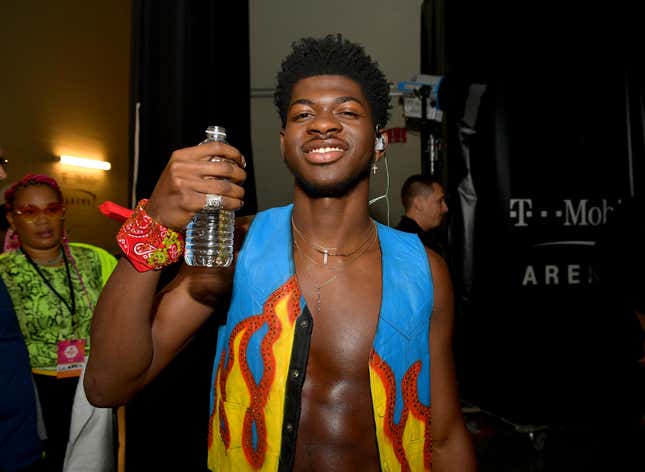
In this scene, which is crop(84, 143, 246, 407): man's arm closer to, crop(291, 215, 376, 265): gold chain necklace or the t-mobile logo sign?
crop(291, 215, 376, 265): gold chain necklace

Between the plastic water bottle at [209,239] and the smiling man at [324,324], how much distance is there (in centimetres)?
19

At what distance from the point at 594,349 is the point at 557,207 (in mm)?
974

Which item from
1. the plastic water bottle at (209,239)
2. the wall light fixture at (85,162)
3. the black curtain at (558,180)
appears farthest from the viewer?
the wall light fixture at (85,162)

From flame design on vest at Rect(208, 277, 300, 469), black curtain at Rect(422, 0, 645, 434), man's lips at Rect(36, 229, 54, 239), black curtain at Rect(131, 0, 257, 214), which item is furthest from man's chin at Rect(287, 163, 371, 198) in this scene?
black curtain at Rect(422, 0, 645, 434)

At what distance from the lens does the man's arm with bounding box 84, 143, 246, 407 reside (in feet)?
2.85

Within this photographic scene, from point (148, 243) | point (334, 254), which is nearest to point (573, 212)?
point (334, 254)

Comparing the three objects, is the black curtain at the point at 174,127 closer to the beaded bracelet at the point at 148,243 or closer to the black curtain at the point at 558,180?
the beaded bracelet at the point at 148,243

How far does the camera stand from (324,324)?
1291 mm

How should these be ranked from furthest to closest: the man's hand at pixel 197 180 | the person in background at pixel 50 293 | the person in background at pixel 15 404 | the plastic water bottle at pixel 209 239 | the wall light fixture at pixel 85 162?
the wall light fixture at pixel 85 162 < the person in background at pixel 50 293 < the person in background at pixel 15 404 < the plastic water bottle at pixel 209 239 < the man's hand at pixel 197 180

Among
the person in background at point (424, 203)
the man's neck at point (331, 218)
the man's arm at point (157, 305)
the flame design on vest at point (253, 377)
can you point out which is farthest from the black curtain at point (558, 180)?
the man's arm at point (157, 305)

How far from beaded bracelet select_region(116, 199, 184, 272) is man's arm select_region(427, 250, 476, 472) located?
0.81m

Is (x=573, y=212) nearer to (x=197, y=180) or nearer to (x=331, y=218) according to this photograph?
(x=331, y=218)

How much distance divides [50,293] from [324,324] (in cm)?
175

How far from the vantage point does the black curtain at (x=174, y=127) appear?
6.40 feet
